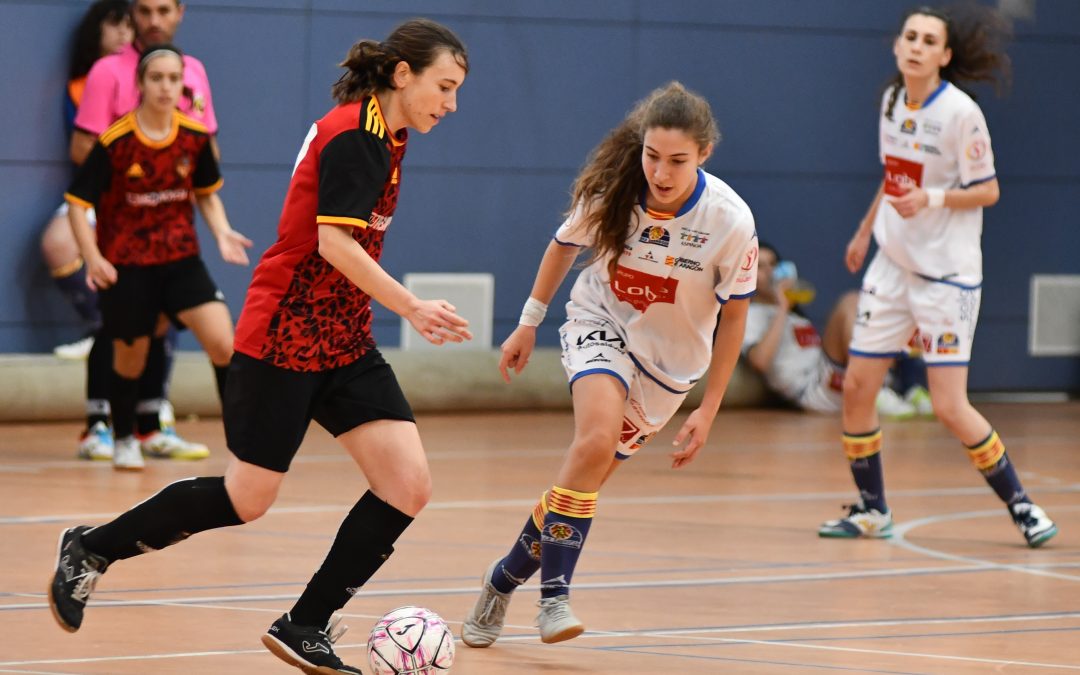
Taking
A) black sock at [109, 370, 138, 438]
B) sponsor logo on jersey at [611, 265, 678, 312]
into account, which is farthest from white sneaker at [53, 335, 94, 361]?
sponsor logo on jersey at [611, 265, 678, 312]

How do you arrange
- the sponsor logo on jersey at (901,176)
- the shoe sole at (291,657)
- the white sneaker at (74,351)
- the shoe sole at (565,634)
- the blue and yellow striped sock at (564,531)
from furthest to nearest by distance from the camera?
1. the white sneaker at (74,351)
2. the sponsor logo on jersey at (901,176)
3. the blue and yellow striped sock at (564,531)
4. the shoe sole at (565,634)
5. the shoe sole at (291,657)

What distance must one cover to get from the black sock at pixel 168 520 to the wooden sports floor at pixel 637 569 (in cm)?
31

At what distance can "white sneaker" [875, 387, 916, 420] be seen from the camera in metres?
10.5

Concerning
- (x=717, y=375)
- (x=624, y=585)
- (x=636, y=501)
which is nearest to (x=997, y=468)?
(x=636, y=501)

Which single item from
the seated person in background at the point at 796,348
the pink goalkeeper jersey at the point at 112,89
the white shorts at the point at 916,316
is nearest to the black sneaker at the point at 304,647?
the white shorts at the point at 916,316

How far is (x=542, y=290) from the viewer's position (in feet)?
15.3

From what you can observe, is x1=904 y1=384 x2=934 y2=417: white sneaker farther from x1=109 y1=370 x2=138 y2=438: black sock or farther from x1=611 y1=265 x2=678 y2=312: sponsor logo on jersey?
x1=611 y1=265 x2=678 y2=312: sponsor logo on jersey

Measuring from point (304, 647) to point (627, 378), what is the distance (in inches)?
47.5

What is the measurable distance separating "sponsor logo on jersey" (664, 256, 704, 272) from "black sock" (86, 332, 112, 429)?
13.1ft

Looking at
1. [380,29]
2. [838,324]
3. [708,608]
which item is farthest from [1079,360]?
[708,608]

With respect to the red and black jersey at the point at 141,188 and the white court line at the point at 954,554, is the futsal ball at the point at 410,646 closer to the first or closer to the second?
the white court line at the point at 954,554

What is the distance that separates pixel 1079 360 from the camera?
12.2 m

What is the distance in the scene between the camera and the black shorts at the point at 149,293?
24.1 feet

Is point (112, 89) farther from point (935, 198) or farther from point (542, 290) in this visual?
point (542, 290)
